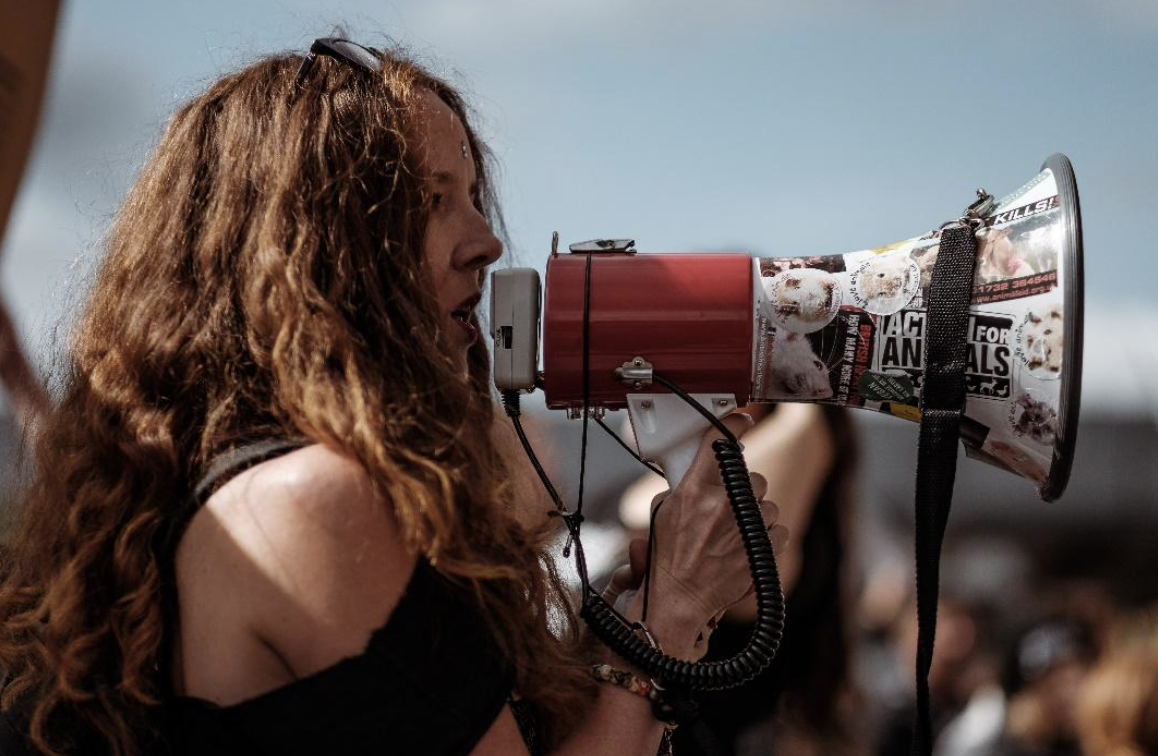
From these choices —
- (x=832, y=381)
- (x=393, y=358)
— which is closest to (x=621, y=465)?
(x=832, y=381)

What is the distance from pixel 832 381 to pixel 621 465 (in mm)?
1699

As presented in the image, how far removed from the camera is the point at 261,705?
1461 mm

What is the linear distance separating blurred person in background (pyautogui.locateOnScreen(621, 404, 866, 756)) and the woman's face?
1.48 meters

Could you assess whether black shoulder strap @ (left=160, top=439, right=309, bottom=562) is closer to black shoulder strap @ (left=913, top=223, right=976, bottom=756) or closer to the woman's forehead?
the woman's forehead

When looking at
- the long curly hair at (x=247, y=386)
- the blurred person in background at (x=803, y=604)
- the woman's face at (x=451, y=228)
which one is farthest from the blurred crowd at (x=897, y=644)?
the long curly hair at (x=247, y=386)

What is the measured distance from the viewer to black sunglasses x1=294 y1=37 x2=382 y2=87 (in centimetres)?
182

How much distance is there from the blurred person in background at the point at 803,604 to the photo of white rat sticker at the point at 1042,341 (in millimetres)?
1315

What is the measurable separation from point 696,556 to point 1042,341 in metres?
0.63

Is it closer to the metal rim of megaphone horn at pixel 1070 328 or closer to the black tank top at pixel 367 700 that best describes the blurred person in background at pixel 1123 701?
the metal rim of megaphone horn at pixel 1070 328

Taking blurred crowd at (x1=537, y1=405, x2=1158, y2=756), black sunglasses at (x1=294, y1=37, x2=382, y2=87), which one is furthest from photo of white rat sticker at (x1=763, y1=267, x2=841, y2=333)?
blurred crowd at (x1=537, y1=405, x2=1158, y2=756)

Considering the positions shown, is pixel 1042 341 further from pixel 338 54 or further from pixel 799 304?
pixel 338 54

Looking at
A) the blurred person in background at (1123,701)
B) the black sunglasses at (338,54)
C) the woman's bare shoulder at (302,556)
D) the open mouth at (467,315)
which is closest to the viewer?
the woman's bare shoulder at (302,556)

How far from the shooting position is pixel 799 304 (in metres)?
2.03

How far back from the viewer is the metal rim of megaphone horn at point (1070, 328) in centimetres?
186
